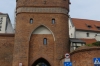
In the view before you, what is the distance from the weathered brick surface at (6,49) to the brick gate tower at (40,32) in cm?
164

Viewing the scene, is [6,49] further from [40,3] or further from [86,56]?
[86,56]

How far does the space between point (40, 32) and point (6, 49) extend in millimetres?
5344

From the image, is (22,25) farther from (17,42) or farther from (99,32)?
(99,32)

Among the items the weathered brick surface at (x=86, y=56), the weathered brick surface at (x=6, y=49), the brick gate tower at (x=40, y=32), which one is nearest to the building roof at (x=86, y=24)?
the brick gate tower at (x=40, y=32)

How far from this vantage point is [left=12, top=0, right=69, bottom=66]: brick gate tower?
27297 mm

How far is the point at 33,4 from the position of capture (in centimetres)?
2909

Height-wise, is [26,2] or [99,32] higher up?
[26,2]

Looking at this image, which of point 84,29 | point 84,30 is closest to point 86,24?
point 84,29

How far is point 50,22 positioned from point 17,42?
5224 millimetres

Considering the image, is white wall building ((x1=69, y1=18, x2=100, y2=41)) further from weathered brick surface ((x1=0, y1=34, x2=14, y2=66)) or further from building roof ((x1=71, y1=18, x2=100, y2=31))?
weathered brick surface ((x1=0, y1=34, x2=14, y2=66))

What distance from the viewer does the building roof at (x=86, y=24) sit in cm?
4501

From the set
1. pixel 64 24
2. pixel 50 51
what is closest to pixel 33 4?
pixel 64 24

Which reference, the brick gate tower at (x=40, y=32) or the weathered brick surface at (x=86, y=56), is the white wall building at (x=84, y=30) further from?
the weathered brick surface at (x=86, y=56)

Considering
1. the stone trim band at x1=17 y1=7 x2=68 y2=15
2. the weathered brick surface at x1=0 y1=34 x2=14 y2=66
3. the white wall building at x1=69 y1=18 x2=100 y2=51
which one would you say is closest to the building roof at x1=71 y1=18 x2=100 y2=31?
the white wall building at x1=69 y1=18 x2=100 y2=51
